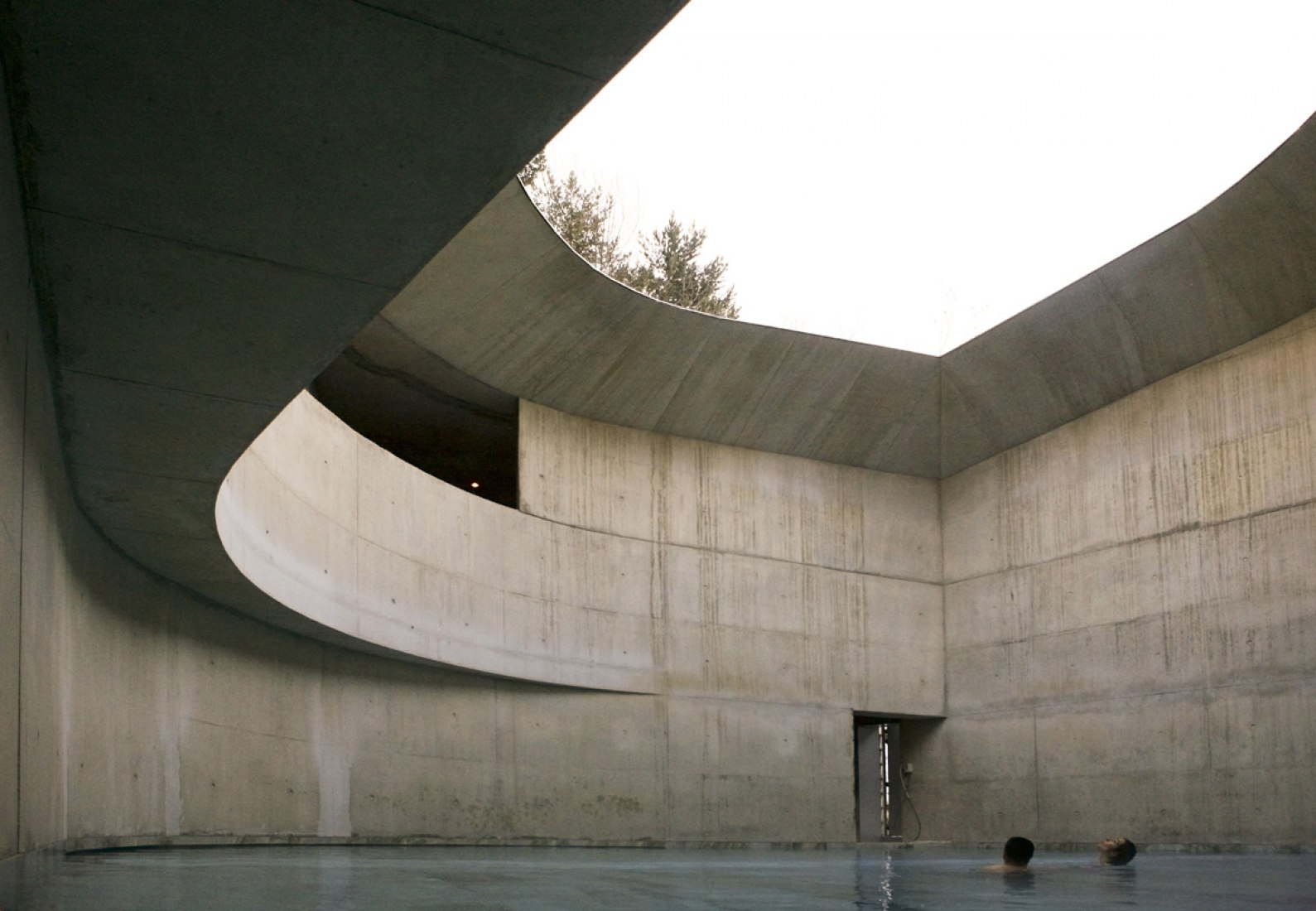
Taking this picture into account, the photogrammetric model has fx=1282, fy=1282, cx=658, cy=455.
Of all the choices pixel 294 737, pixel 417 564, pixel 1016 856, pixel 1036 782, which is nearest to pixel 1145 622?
pixel 1036 782

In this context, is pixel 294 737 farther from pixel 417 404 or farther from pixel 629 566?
pixel 629 566

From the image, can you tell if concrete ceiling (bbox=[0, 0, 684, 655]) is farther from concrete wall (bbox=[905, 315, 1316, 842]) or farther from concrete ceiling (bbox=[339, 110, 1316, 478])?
concrete wall (bbox=[905, 315, 1316, 842])

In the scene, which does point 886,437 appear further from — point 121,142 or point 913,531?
point 121,142

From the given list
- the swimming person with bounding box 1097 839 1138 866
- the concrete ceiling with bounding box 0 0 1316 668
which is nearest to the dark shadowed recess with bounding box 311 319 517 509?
the concrete ceiling with bounding box 0 0 1316 668

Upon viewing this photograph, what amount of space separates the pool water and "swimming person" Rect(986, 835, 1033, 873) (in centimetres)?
16

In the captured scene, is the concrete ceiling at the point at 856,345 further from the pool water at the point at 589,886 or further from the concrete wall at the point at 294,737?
the pool water at the point at 589,886

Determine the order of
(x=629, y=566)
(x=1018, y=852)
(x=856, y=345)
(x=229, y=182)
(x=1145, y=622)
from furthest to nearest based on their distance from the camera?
(x=856, y=345) < (x=629, y=566) < (x=1145, y=622) < (x=1018, y=852) < (x=229, y=182)

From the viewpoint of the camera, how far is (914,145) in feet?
73.2

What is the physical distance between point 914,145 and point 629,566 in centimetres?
907

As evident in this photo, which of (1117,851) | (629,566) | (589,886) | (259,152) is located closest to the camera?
(259,152)

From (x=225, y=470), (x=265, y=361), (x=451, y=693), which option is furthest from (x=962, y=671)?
(x=265, y=361)

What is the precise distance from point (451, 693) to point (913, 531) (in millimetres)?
9119

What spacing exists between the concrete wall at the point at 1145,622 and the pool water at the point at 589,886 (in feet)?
25.9

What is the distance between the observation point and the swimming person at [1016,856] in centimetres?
927
